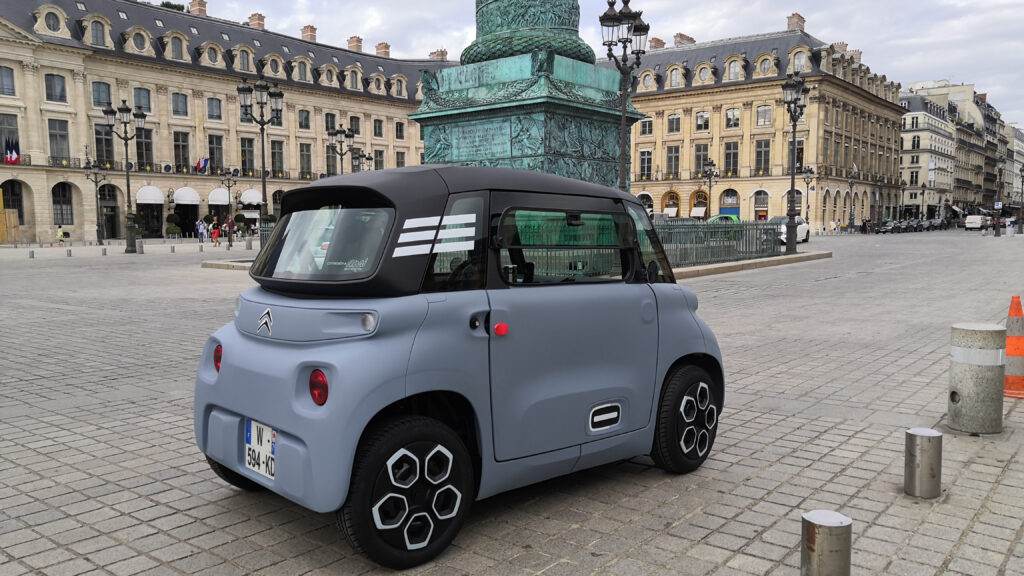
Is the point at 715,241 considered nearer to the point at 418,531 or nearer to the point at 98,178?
the point at 418,531

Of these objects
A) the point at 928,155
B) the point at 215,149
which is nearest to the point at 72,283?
the point at 215,149

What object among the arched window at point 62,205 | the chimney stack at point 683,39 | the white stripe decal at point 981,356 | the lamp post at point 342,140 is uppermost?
the chimney stack at point 683,39

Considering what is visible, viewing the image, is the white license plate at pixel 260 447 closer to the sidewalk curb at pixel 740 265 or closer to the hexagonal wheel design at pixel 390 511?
the hexagonal wheel design at pixel 390 511

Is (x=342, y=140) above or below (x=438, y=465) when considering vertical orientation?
above

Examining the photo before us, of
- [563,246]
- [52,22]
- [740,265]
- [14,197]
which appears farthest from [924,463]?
[52,22]

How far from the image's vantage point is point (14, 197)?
184 feet

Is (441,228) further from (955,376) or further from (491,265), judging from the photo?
(955,376)

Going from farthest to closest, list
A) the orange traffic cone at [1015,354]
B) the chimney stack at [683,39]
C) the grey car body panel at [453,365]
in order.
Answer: the chimney stack at [683,39], the orange traffic cone at [1015,354], the grey car body panel at [453,365]

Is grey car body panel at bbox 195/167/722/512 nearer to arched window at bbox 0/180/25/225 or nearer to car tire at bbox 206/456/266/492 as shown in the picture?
car tire at bbox 206/456/266/492

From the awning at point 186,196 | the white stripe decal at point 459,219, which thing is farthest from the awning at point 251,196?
the white stripe decal at point 459,219

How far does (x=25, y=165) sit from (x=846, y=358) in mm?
60411

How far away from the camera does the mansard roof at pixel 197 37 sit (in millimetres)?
56188

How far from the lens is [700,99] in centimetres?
7769

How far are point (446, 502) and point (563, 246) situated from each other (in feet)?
4.84
